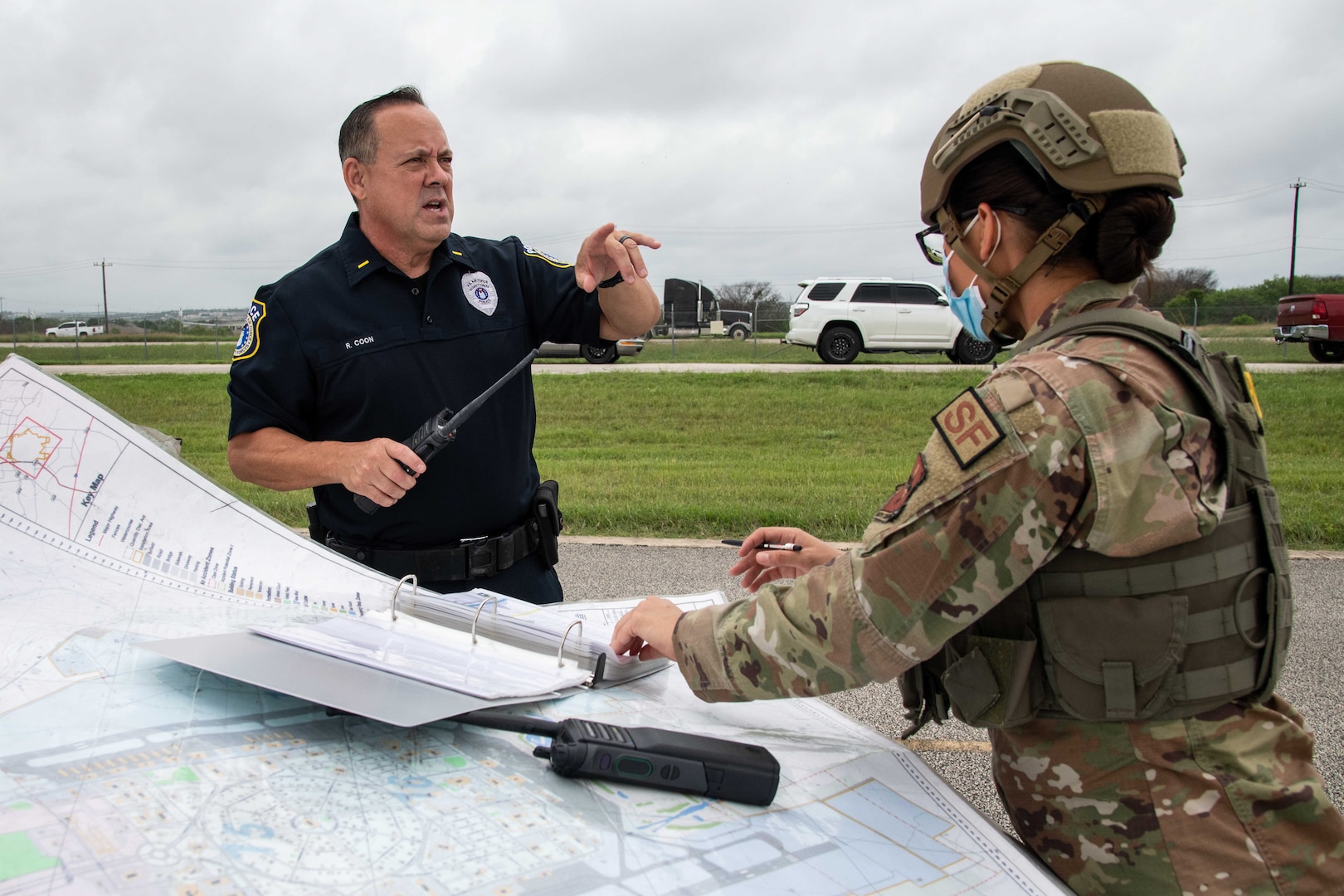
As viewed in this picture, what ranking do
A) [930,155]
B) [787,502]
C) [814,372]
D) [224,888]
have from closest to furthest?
[224,888] → [930,155] → [787,502] → [814,372]

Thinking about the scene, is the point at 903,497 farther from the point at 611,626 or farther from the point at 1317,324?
the point at 1317,324

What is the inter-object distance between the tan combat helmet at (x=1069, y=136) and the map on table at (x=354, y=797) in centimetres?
86

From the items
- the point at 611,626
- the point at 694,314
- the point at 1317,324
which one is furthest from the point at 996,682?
the point at 694,314

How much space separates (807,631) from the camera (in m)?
1.38

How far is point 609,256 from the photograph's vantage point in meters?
2.82

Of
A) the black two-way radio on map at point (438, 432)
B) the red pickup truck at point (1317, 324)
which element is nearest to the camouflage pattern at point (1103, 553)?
the black two-way radio on map at point (438, 432)

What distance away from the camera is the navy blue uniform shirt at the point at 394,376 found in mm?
2693

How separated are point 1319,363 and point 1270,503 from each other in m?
20.3

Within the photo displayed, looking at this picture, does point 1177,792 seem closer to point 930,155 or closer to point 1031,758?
point 1031,758

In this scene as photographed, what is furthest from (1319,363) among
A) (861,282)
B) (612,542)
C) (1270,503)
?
(1270,503)

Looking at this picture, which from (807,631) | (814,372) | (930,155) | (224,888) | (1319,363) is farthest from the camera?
(1319,363)

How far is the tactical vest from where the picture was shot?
1293mm

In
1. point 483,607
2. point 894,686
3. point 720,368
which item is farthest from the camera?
point 720,368

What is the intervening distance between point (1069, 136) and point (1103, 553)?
1.92ft
